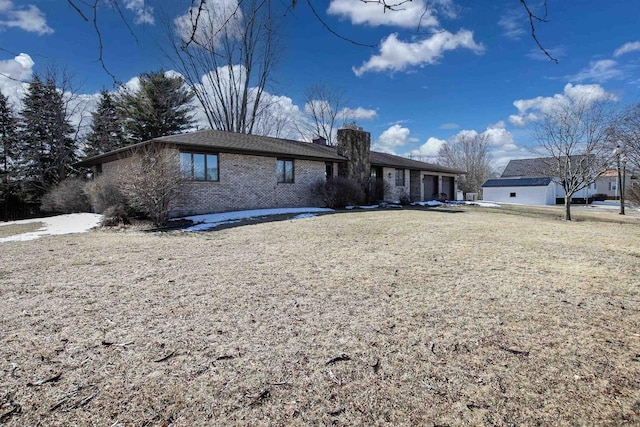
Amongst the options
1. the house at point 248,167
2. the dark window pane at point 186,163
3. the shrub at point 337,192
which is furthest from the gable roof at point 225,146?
the shrub at point 337,192

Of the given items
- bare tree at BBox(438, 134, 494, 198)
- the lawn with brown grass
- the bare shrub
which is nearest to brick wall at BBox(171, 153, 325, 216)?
the bare shrub

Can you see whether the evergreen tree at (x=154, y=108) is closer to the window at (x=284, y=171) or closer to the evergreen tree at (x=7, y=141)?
the evergreen tree at (x=7, y=141)

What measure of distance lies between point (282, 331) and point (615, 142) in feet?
63.4

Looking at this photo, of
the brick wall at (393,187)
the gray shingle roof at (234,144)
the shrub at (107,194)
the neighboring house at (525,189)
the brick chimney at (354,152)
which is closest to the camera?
the shrub at (107,194)

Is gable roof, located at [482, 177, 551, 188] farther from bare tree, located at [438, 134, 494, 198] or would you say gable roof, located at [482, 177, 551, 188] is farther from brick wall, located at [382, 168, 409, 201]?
brick wall, located at [382, 168, 409, 201]

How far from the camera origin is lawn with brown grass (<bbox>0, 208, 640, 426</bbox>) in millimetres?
2092

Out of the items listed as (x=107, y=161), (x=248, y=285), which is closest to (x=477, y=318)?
(x=248, y=285)

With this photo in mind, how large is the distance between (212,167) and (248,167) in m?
1.71

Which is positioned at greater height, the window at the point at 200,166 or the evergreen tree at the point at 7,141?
the evergreen tree at the point at 7,141

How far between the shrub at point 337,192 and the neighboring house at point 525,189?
75.9ft

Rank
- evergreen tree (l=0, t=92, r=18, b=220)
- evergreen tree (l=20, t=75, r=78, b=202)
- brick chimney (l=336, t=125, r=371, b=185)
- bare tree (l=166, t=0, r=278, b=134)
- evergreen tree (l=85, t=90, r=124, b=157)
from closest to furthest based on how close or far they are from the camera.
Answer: brick chimney (l=336, t=125, r=371, b=185) < evergreen tree (l=20, t=75, r=78, b=202) < evergreen tree (l=0, t=92, r=18, b=220) < bare tree (l=166, t=0, r=278, b=134) < evergreen tree (l=85, t=90, r=124, b=157)

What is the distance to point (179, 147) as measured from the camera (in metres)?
13.0

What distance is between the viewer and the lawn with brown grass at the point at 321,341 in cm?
209

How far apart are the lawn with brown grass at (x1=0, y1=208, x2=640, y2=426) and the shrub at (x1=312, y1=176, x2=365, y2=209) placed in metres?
10.7
